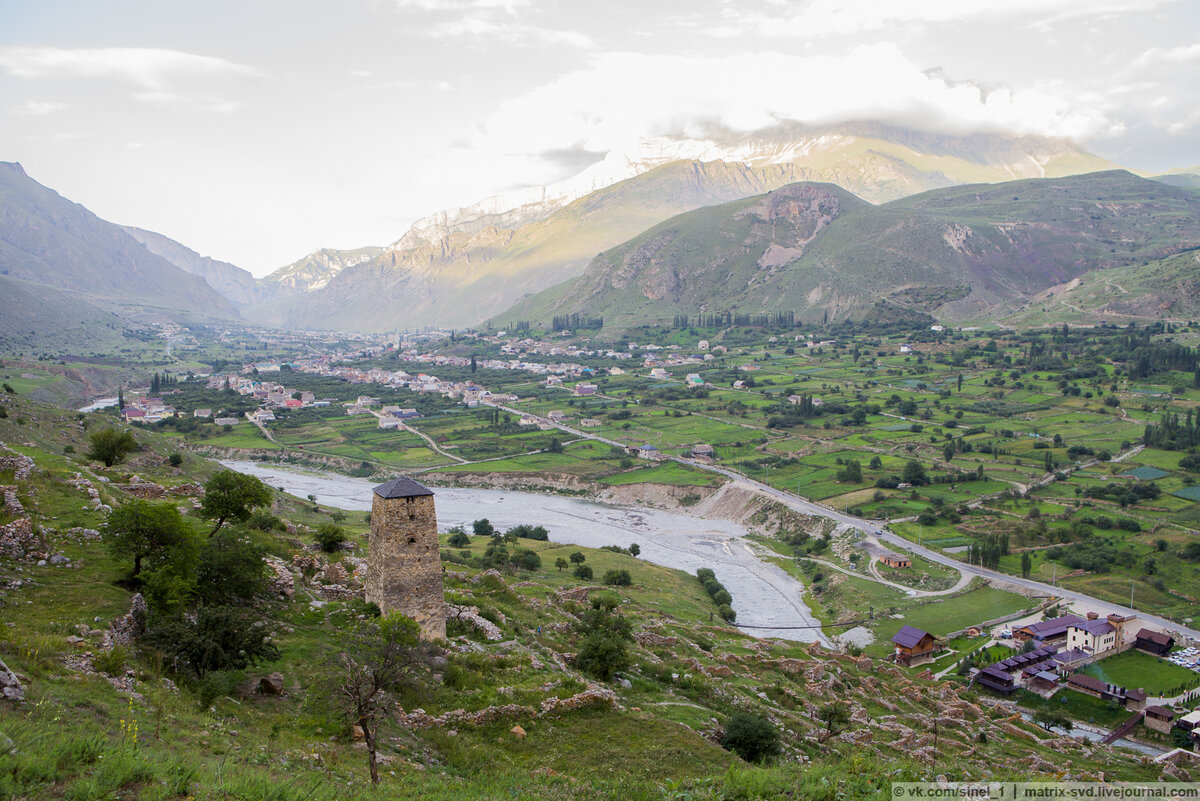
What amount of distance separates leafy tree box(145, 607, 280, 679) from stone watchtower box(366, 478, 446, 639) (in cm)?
370

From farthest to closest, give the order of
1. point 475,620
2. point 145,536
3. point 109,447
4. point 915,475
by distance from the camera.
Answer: point 915,475
point 109,447
point 475,620
point 145,536

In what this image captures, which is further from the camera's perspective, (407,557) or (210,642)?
(407,557)

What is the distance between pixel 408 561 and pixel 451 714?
4897 mm

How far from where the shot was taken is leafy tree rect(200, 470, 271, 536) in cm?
2698

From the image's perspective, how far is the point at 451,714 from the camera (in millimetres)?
19328

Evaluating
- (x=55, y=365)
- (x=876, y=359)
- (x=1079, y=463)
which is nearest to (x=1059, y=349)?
(x=876, y=359)

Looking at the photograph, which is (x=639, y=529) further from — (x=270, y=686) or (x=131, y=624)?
(x=131, y=624)

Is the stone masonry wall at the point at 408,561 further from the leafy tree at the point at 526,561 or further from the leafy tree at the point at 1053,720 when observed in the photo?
the leafy tree at the point at 1053,720

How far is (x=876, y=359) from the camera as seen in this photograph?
168 meters

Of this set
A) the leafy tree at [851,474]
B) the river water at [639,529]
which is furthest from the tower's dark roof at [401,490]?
the leafy tree at [851,474]

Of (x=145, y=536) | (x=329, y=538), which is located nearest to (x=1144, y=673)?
(x=329, y=538)

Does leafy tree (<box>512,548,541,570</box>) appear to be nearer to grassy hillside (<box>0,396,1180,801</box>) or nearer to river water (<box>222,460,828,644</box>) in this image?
grassy hillside (<box>0,396,1180,801</box>)

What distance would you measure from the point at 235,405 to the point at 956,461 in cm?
12503

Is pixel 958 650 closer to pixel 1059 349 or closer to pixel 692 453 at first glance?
pixel 692 453
